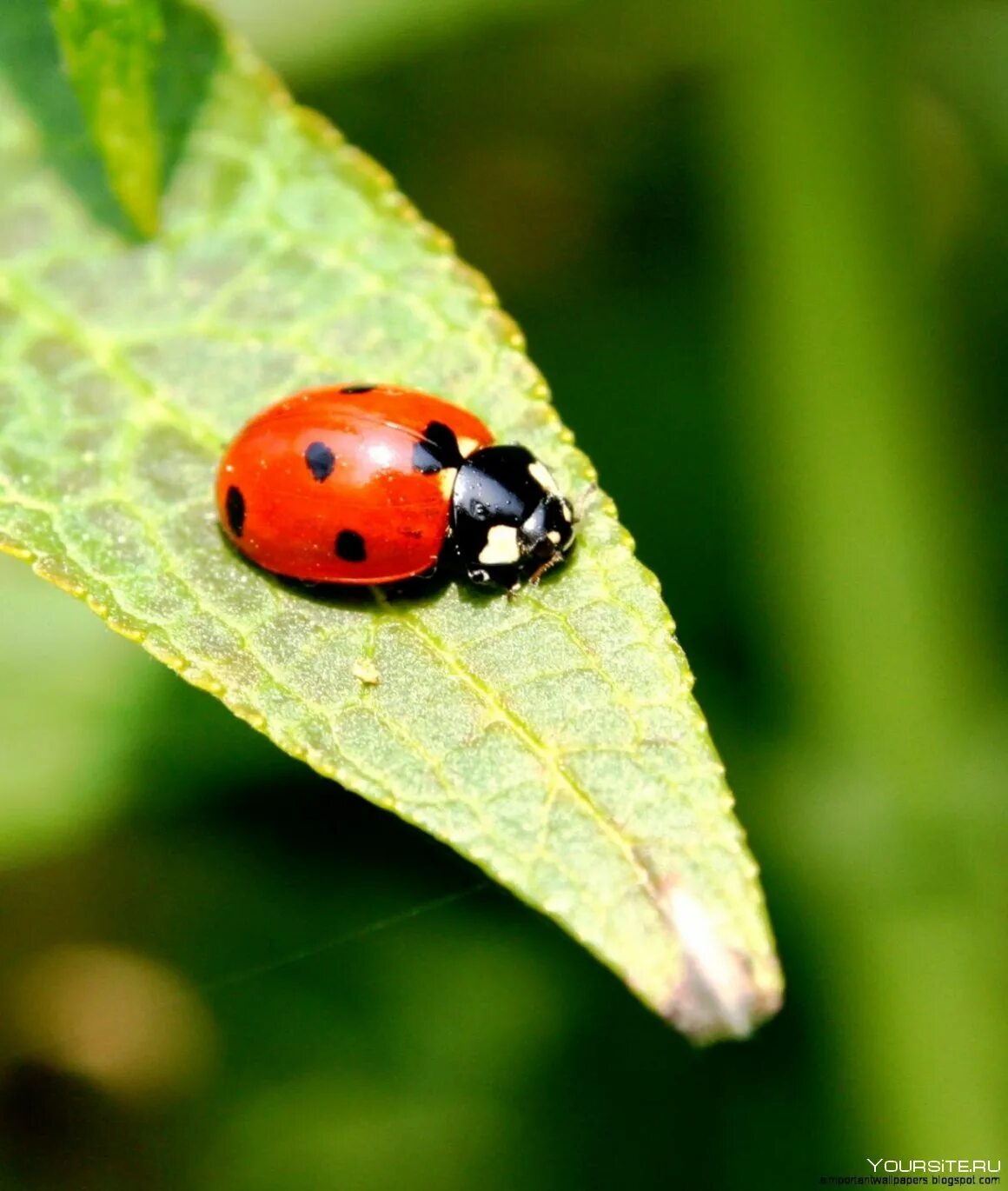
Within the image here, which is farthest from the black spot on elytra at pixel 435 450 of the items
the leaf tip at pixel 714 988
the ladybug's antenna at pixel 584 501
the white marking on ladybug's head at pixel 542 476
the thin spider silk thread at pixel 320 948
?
the thin spider silk thread at pixel 320 948

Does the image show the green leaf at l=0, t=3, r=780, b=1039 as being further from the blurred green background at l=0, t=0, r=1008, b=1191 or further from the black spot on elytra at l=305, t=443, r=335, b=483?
the blurred green background at l=0, t=0, r=1008, b=1191

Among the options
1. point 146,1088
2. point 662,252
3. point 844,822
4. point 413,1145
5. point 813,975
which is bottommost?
point 146,1088

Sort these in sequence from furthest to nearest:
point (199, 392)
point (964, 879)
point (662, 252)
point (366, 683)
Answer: point (662, 252) → point (964, 879) → point (199, 392) → point (366, 683)

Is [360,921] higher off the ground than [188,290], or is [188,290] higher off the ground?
[188,290]

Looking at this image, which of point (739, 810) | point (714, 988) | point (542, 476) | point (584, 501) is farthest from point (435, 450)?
point (739, 810)

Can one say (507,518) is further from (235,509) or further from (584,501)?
(235,509)

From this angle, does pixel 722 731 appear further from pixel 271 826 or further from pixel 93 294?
pixel 93 294

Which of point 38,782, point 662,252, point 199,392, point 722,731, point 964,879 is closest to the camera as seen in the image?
point 199,392

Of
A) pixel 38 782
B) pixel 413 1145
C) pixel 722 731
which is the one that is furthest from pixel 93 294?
pixel 413 1145
